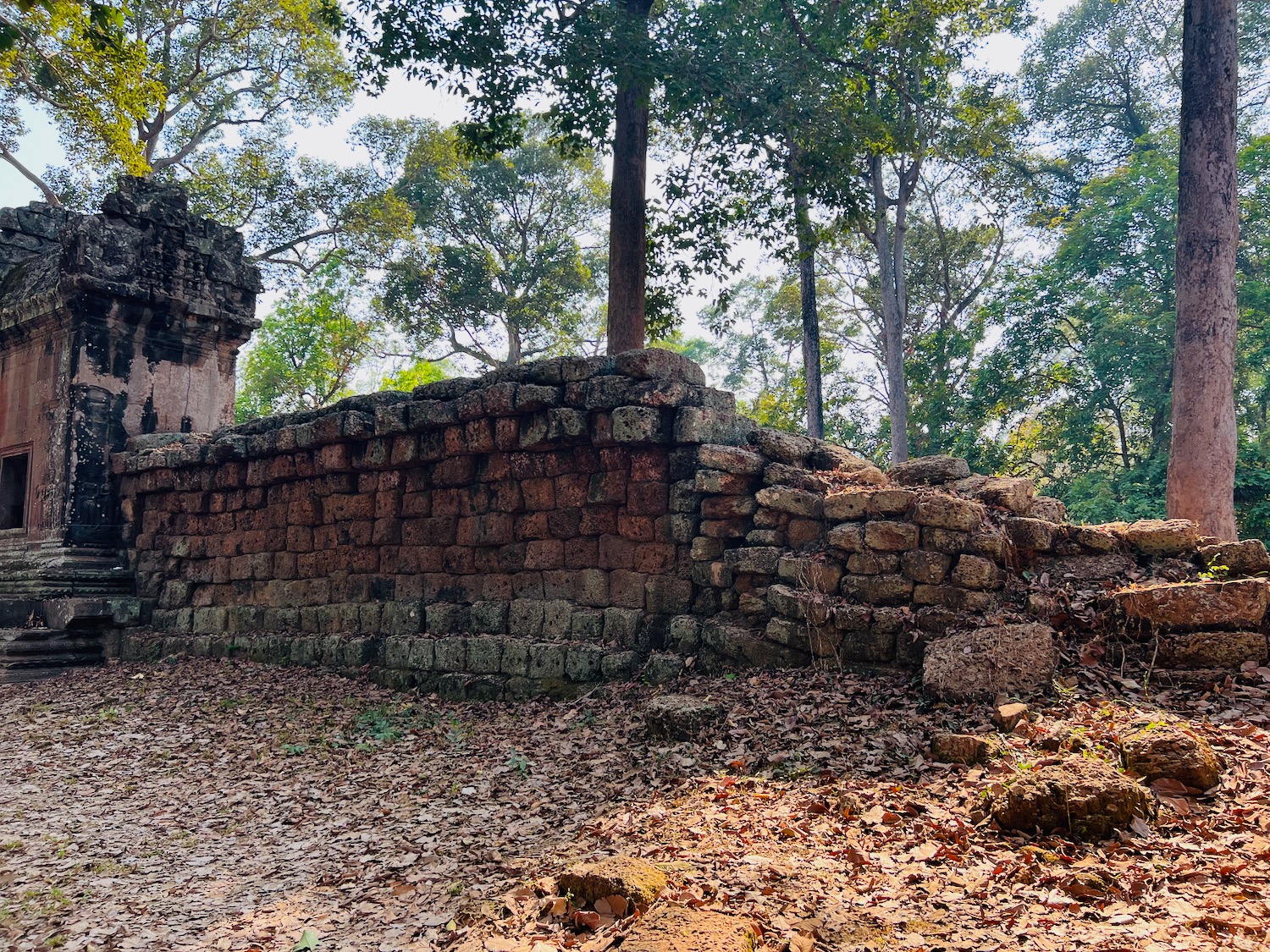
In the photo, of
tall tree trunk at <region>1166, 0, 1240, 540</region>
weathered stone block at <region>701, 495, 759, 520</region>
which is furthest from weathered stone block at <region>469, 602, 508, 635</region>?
tall tree trunk at <region>1166, 0, 1240, 540</region>

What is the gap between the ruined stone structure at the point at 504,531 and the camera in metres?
5.48

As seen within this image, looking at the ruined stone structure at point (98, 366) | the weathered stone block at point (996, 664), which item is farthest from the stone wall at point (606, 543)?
the ruined stone structure at point (98, 366)

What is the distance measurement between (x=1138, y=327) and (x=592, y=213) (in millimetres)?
17053

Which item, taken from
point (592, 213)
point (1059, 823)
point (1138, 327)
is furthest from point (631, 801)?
point (592, 213)

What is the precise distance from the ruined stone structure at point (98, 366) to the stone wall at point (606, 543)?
Result: 2251mm

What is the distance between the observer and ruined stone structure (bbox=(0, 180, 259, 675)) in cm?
1097

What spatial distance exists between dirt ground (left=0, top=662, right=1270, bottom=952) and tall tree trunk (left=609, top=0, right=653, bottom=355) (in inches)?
251

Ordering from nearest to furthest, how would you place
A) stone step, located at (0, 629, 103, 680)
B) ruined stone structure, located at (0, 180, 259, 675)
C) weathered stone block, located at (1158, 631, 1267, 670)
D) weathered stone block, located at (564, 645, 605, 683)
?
weathered stone block, located at (1158, 631, 1267, 670), weathered stone block, located at (564, 645, 605, 683), stone step, located at (0, 629, 103, 680), ruined stone structure, located at (0, 180, 259, 675)

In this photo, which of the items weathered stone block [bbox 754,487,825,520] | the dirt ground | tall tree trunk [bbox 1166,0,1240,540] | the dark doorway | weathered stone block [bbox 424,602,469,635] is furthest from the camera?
the dark doorway

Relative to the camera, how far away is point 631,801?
4566 millimetres

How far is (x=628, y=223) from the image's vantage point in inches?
463

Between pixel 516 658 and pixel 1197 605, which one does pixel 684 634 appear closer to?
pixel 516 658

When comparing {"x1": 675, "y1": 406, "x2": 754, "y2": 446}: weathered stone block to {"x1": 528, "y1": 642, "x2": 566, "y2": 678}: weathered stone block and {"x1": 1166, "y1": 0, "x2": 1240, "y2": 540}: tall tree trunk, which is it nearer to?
{"x1": 528, "y1": 642, "x2": 566, "y2": 678}: weathered stone block

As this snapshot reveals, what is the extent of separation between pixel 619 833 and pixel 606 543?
3.25 metres
